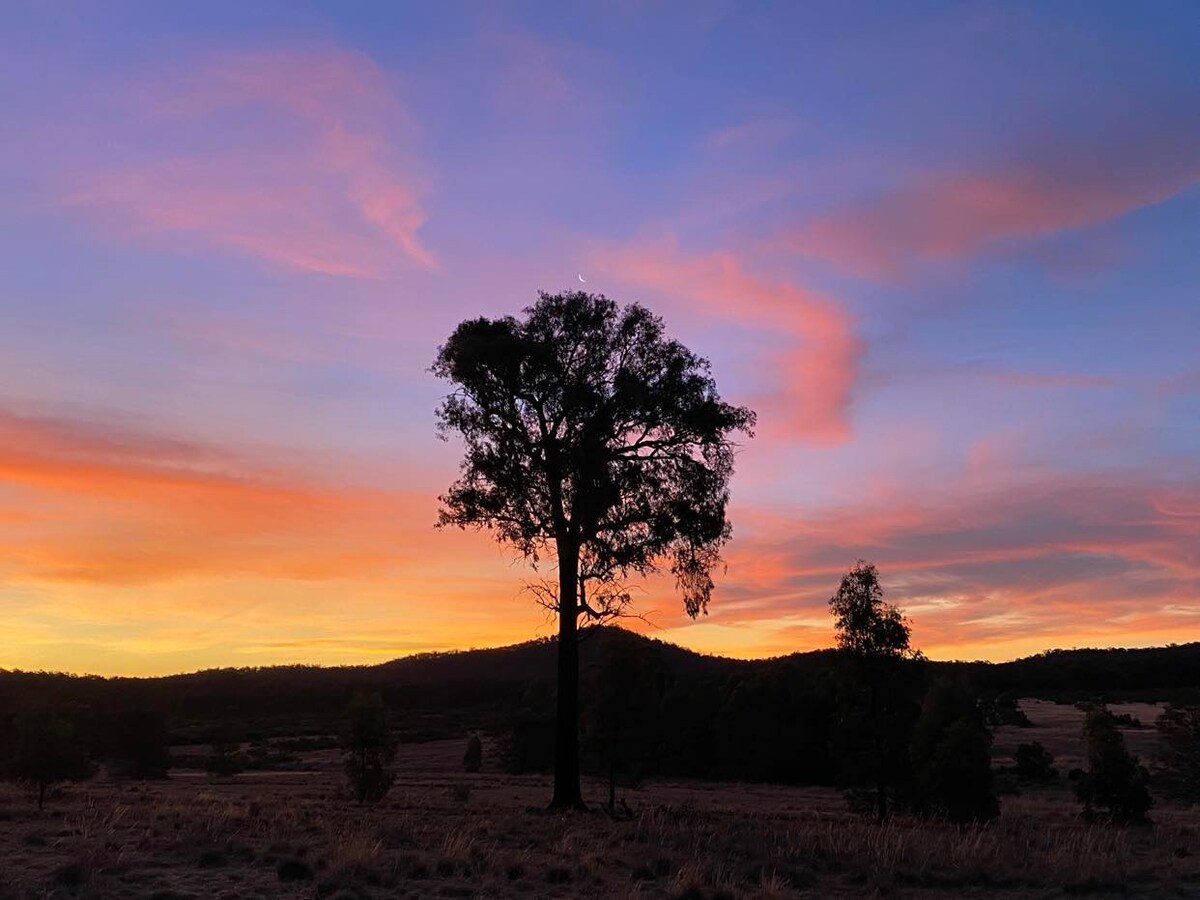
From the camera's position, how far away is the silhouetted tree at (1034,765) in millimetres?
56531

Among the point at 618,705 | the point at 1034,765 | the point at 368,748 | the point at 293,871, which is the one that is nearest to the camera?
the point at 293,871

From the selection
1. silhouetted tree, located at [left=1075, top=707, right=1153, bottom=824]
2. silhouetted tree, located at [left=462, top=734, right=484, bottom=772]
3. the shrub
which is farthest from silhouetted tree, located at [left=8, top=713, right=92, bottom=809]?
silhouetted tree, located at [left=462, top=734, right=484, bottom=772]

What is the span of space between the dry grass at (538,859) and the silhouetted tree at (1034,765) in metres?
39.6

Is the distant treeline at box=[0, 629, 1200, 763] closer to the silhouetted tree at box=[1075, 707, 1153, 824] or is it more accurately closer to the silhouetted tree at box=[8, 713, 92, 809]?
the silhouetted tree at box=[8, 713, 92, 809]

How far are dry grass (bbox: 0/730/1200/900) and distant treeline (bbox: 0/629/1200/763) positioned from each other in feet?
40.5

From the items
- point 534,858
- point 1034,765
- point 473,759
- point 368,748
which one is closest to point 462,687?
point 473,759

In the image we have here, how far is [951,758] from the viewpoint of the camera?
102ft

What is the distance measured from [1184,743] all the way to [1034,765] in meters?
22.7

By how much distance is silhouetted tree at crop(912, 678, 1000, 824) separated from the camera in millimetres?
30531

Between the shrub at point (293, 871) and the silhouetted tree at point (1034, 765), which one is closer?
the shrub at point (293, 871)

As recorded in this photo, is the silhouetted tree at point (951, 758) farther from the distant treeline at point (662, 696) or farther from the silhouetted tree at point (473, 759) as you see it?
the silhouetted tree at point (473, 759)

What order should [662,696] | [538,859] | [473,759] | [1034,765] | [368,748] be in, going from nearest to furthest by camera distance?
[538,859] → [368,748] → [1034,765] → [473,759] → [662,696]

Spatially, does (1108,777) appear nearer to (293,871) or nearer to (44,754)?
(293,871)

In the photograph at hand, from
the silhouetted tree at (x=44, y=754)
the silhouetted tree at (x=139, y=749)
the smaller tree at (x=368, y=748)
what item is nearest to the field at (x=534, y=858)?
the silhouetted tree at (x=44, y=754)
